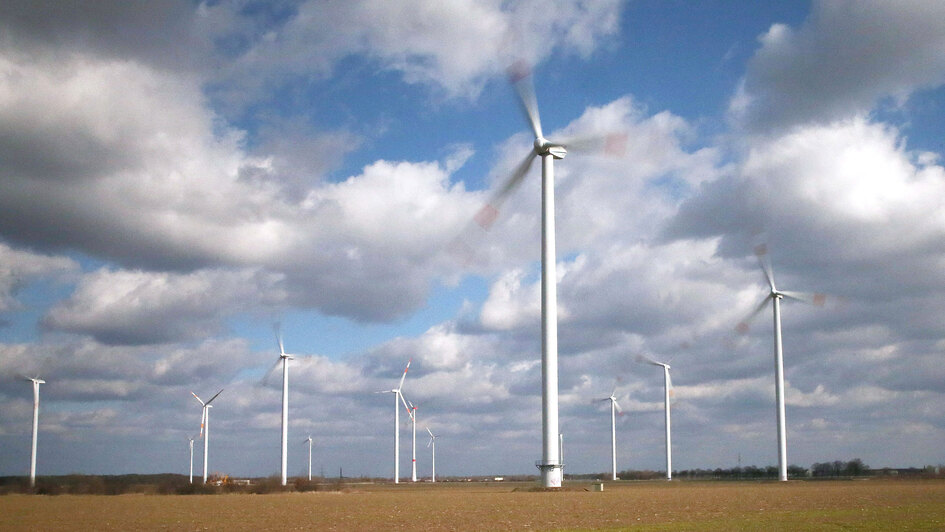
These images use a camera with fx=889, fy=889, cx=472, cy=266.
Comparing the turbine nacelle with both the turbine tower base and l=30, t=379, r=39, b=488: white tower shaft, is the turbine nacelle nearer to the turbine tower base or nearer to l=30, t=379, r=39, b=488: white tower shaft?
the turbine tower base

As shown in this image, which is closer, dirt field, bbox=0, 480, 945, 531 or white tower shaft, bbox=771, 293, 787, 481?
dirt field, bbox=0, 480, 945, 531

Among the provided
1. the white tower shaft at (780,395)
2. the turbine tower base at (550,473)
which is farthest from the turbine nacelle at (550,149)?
the white tower shaft at (780,395)

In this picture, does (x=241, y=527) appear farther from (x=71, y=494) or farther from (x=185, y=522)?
(x=71, y=494)

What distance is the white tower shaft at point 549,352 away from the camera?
6825 cm

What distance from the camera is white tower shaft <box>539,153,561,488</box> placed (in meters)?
68.2

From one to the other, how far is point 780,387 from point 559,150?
54023 millimetres

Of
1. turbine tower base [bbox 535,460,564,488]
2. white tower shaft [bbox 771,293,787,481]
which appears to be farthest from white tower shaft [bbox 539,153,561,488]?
white tower shaft [bbox 771,293,787,481]

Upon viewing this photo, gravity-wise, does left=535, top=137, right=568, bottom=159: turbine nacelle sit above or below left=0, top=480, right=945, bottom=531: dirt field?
above

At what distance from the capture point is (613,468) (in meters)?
150

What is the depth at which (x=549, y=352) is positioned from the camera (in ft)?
225

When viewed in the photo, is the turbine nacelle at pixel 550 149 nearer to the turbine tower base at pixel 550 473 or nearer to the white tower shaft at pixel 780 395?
the turbine tower base at pixel 550 473

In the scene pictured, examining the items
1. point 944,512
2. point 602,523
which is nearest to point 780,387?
point 944,512

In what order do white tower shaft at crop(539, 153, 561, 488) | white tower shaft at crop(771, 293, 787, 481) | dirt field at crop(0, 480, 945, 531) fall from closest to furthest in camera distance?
dirt field at crop(0, 480, 945, 531) → white tower shaft at crop(539, 153, 561, 488) → white tower shaft at crop(771, 293, 787, 481)

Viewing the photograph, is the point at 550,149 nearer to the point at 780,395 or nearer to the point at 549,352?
the point at 549,352
